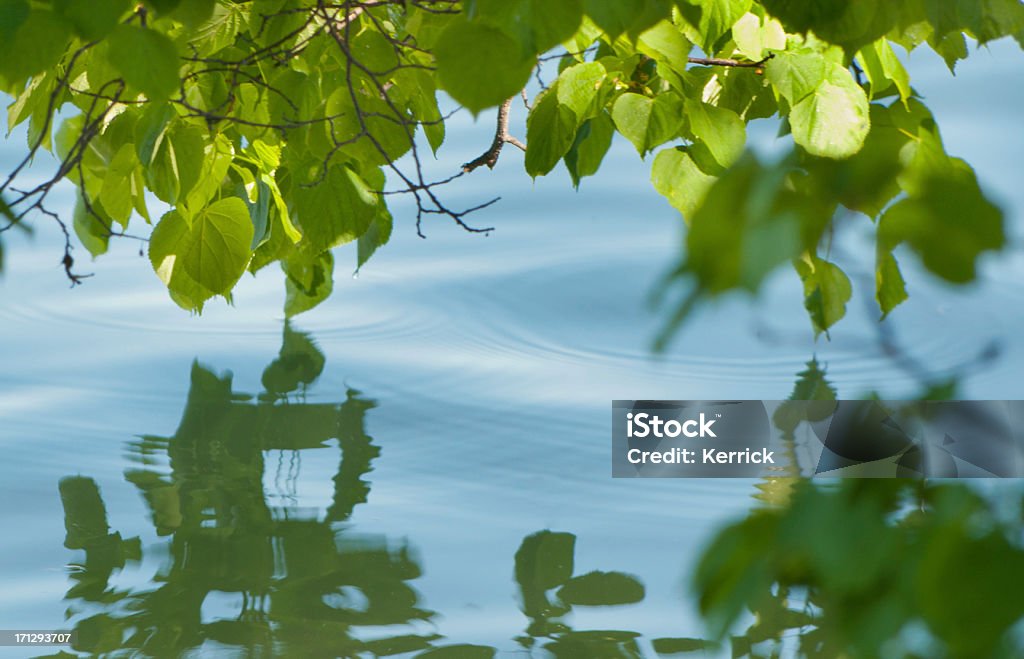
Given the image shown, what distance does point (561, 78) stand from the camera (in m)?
0.73

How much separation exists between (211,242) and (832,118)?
41 cm

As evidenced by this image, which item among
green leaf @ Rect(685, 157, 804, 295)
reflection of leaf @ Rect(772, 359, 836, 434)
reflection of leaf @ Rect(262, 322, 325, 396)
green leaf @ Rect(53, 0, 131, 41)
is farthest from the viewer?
reflection of leaf @ Rect(262, 322, 325, 396)

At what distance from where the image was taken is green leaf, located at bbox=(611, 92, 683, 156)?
703 mm

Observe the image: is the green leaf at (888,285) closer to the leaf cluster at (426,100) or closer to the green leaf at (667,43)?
the leaf cluster at (426,100)

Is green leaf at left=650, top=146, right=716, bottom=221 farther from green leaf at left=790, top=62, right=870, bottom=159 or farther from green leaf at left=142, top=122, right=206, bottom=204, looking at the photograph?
green leaf at left=142, top=122, right=206, bottom=204

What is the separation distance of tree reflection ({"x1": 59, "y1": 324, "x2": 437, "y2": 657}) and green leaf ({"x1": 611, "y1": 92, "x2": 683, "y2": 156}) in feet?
1.18

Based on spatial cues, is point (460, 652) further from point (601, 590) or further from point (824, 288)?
point (824, 288)

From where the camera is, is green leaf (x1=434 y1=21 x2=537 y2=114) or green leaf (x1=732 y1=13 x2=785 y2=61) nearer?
green leaf (x1=434 y1=21 x2=537 y2=114)

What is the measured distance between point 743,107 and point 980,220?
2.01 feet

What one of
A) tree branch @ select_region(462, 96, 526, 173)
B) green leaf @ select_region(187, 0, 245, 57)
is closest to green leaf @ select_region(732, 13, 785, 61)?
tree branch @ select_region(462, 96, 526, 173)

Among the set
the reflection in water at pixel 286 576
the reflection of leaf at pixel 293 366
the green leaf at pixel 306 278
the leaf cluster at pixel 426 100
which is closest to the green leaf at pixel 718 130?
the leaf cluster at pixel 426 100

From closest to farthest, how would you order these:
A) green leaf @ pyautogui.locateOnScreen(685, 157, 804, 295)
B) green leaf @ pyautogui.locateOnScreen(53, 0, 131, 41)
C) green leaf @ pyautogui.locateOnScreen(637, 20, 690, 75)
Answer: green leaf @ pyautogui.locateOnScreen(685, 157, 804, 295), green leaf @ pyautogui.locateOnScreen(53, 0, 131, 41), green leaf @ pyautogui.locateOnScreen(637, 20, 690, 75)

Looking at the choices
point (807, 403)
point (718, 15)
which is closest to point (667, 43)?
point (718, 15)

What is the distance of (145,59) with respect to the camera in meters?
0.44
